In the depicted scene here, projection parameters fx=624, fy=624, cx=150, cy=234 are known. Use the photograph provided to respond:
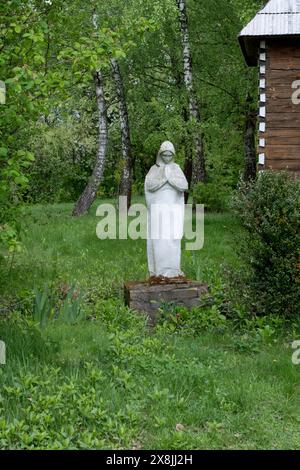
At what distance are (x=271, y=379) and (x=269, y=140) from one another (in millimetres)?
6314

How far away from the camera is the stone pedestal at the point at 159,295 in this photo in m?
8.66

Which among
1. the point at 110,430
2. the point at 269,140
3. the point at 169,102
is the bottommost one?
the point at 110,430

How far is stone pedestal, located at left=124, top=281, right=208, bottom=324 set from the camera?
866cm

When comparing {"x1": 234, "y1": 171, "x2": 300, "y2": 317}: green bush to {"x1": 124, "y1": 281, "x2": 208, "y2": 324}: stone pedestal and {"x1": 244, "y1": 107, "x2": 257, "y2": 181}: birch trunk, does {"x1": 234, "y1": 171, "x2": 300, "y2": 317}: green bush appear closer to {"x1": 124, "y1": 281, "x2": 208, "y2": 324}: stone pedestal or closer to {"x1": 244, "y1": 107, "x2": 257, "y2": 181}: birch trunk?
{"x1": 124, "y1": 281, "x2": 208, "y2": 324}: stone pedestal

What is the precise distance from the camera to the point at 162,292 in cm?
875

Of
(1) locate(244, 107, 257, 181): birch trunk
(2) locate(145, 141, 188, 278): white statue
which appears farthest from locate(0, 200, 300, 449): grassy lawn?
(1) locate(244, 107, 257, 181): birch trunk

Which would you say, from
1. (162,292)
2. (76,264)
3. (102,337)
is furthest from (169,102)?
(102,337)

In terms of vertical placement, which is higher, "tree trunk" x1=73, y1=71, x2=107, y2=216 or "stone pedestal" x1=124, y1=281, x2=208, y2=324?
"tree trunk" x1=73, y1=71, x2=107, y2=216

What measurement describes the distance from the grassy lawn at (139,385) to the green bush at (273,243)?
0.62 meters

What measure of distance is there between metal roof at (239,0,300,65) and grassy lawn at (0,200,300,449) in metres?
4.76

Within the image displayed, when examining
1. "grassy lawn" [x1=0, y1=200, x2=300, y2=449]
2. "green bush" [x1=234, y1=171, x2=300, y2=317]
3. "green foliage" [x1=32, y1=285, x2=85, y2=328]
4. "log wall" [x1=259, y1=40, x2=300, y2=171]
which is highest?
"log wall" [x1=259, y1=40, x2=300, y2=171]

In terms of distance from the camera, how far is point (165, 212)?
8.94m

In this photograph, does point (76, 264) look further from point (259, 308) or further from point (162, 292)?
point (259, 308)

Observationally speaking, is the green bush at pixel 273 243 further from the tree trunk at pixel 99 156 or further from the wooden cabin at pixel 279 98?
the tree trunk at pixel 99 156
